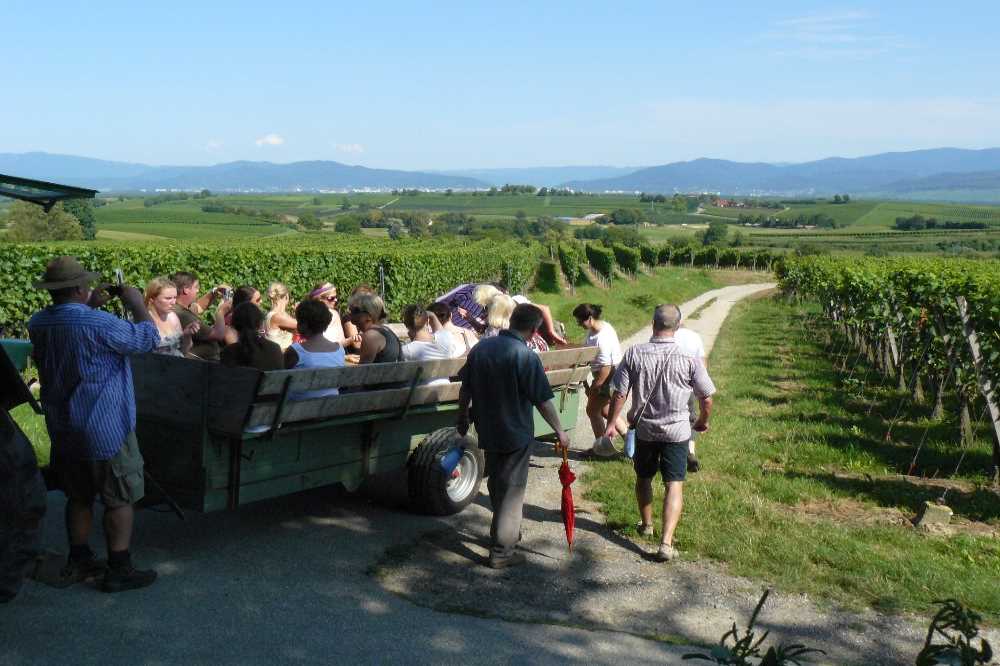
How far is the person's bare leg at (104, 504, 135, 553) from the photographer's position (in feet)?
18.0

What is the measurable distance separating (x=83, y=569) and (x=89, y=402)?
1073mm

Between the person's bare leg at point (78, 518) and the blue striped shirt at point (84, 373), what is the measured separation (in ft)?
1.07

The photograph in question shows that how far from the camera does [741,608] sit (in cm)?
596

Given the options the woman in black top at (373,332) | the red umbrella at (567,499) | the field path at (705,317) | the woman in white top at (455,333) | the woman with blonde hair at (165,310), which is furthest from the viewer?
the field path at (705,317)

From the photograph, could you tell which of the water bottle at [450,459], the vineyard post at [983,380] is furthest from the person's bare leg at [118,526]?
the vineyard post at [983,380]

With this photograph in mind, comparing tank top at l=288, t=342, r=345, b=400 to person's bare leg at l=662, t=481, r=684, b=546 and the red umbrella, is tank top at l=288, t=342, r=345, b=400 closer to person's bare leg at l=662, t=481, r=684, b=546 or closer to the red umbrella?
the red umbrella

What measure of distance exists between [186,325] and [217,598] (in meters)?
3.49

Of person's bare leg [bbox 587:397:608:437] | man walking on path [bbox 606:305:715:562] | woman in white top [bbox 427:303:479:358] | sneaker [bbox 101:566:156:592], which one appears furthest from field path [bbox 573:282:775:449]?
sneaker [bbox 101:566:156:592]

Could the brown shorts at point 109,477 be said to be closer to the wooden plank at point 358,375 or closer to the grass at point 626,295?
the wooden plank at point 358,375

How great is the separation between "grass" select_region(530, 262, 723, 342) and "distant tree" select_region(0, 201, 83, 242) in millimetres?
18342

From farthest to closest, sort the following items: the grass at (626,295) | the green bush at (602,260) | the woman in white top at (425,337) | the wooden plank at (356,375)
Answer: the green bush at (602,260) → the grass at (626,295) → the woman in white top at (425,337) → the wooden plank at (356,375)

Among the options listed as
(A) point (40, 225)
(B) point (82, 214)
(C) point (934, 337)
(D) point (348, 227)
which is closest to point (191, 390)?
(C) point (934, 337)

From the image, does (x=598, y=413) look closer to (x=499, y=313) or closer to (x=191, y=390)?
(x=499, y=313)

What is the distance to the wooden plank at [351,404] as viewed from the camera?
227 inches
